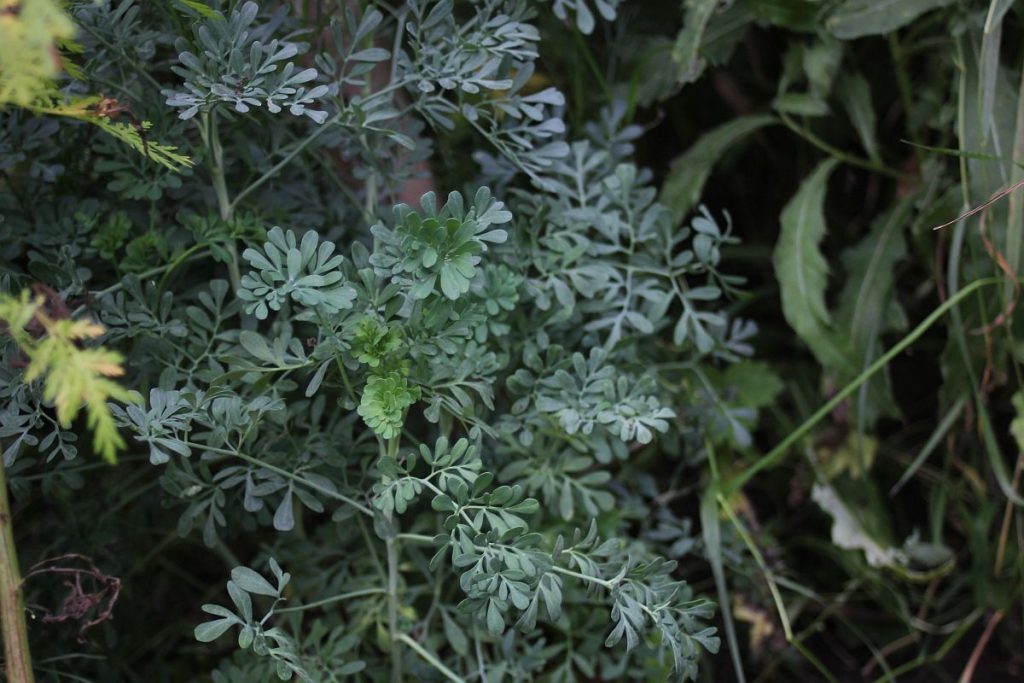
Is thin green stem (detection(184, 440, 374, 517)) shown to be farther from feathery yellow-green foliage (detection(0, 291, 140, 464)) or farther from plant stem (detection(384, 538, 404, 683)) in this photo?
feathery yellow-green foliage (detection(0, 291, 140, 464))

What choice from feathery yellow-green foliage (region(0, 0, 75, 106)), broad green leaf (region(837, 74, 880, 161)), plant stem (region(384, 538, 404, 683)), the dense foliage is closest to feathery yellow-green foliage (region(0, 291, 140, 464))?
the dense foliage

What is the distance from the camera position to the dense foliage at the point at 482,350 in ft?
2.65

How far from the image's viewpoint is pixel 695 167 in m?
1.28

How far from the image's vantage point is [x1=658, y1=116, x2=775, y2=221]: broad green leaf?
4.16ft

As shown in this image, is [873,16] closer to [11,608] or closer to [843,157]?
[843,157]

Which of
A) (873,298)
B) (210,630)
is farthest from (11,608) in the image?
(873,298)

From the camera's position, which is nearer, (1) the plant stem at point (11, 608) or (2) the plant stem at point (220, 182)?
(1) the plant stem at point (11, 608)

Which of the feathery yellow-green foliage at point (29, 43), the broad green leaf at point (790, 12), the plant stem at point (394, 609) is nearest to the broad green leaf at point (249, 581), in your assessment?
the plant stem at point (394, 609)

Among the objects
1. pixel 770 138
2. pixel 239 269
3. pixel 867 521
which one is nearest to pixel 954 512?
pixel 867 521

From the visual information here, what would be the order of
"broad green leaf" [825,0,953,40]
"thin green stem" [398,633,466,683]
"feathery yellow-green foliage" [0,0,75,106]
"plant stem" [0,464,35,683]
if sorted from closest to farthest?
1. "feathery yellow-green foliage" [0,0,75,106]
2. "plant stem" [0,464,35,683]
3. "thin green stem" [398,633,466,683]
4. "broad green leaf" [825,0,953,40]

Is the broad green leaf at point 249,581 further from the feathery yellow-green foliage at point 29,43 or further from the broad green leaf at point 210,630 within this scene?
the feathery yellow-green foliage at point 29,43

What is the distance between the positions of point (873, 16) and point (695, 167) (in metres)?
0.29

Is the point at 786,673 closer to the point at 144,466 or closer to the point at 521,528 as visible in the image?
the point at 521,528

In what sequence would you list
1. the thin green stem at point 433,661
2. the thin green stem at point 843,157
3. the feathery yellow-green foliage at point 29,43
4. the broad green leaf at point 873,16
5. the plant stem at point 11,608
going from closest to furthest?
the feathery yellow-green foliage at point 29,43, the plant stem at point 11,608, the thin green stem at point 433,661, the broad green leaf at point 873,16, the thin green stem at point 843,157
